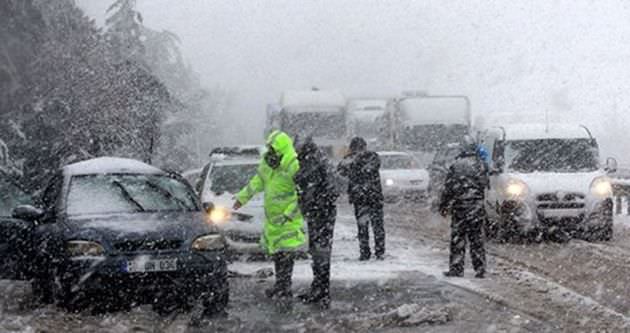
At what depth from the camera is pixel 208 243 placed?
9516 millimetres

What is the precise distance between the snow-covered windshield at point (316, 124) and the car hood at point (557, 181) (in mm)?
19950

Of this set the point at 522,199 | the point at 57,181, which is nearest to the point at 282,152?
the point at 57,181

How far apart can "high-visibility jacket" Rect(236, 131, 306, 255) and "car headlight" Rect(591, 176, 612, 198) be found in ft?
27.2

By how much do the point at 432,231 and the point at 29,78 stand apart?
1437 centimetres

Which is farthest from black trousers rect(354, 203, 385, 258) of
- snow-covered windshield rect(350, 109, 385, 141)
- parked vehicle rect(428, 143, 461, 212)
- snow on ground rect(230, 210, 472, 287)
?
snow-covered windshield rect(350, 109, 385, 141)

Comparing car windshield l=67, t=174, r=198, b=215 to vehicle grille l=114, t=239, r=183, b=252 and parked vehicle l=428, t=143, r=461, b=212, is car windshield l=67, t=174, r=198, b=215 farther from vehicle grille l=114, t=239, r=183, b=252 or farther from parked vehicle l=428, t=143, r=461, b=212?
parked vehicle l=428, t=143, r=461, b=212

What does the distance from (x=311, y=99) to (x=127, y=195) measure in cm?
2748

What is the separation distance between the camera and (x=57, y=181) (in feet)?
35.5

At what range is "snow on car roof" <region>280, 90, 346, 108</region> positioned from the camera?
37406mm

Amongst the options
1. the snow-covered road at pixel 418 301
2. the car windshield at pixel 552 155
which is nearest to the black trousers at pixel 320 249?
the snow-covered road at pixel 418 301

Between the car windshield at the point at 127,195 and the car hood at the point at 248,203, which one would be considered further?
the car hood at the point at 248,203

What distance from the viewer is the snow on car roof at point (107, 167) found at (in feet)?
35.0

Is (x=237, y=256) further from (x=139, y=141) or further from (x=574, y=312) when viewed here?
(x=139, y=141)

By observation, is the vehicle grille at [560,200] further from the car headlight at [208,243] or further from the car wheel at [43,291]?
the car wheel at [43,291]
